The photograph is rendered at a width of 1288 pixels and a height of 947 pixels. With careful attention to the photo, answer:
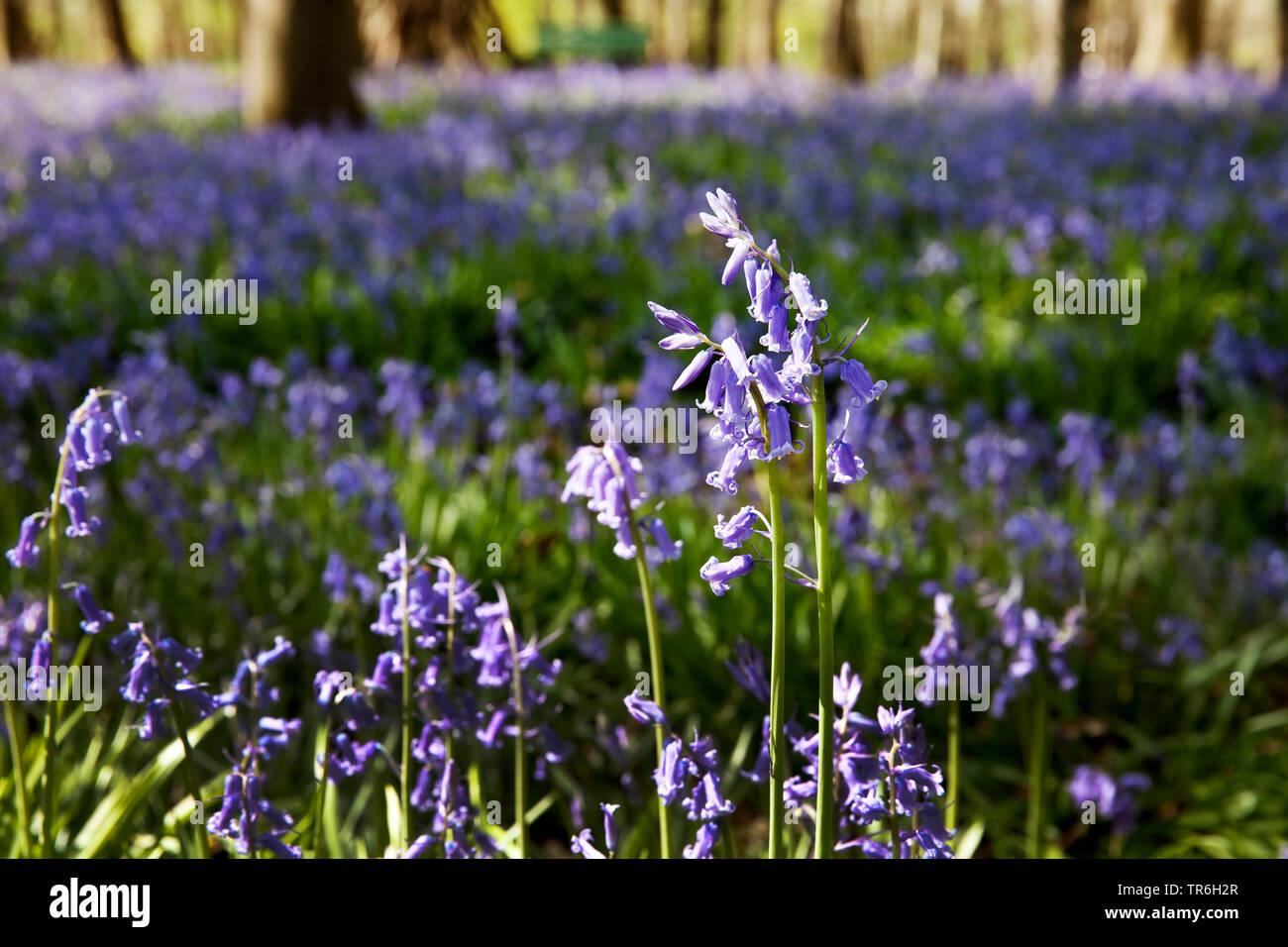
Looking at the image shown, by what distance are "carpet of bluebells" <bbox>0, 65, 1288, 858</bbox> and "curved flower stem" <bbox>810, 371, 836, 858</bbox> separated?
0.04 metres

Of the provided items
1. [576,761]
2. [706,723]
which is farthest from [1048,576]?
[576,761]

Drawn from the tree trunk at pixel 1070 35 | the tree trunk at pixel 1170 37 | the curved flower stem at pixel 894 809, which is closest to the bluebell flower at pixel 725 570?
the curved flower stem at pixel 894 809

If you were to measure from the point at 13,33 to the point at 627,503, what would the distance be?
1200 inches

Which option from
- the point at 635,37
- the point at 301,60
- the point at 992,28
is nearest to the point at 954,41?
the point at 992,28

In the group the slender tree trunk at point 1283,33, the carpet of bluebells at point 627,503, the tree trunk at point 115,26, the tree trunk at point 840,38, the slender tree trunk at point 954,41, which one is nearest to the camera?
the carpet of bluebells at point 627,503

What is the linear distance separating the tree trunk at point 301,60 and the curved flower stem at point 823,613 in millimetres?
10006

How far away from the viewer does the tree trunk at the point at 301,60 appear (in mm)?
10117

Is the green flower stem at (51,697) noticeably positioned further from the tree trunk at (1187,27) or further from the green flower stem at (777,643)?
the tree trunk at (1187,27)

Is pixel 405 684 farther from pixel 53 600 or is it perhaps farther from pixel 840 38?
pixel 840 38

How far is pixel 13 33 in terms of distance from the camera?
2680cm

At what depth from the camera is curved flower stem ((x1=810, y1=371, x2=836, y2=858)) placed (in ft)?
4.08

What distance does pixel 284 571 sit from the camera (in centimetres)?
367
